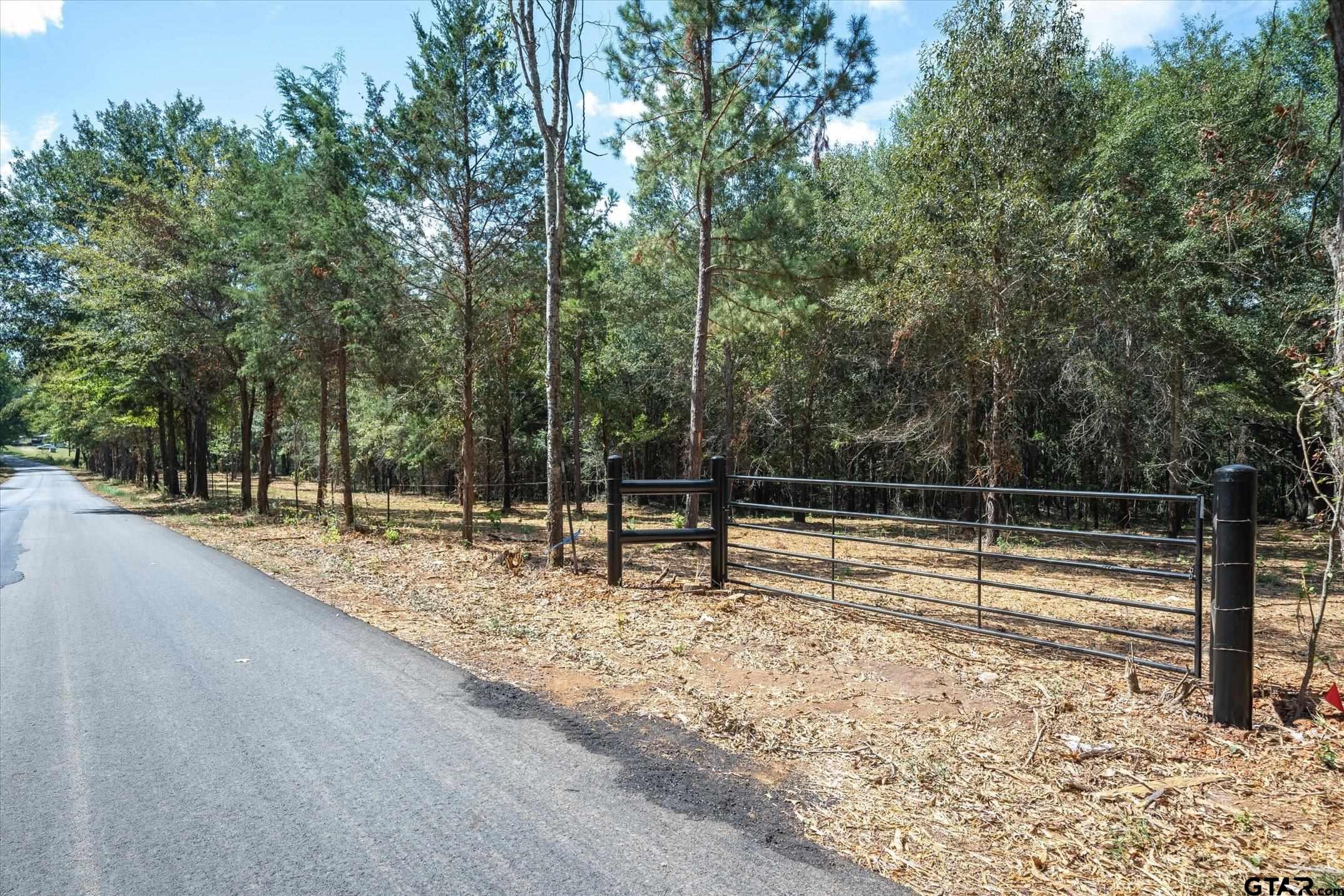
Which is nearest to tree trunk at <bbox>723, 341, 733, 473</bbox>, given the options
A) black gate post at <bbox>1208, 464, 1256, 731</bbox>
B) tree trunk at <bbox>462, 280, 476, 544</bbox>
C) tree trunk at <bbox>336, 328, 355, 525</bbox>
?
tree trunk at <bbox>462, 280, 476, 544</bbox>

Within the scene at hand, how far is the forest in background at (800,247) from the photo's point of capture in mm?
11805

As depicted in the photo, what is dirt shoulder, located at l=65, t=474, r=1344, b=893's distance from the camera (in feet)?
8.79

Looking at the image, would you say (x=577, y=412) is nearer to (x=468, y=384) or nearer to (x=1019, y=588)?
(x=468, y=384)

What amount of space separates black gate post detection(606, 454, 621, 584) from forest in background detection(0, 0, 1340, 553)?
5.26 feet

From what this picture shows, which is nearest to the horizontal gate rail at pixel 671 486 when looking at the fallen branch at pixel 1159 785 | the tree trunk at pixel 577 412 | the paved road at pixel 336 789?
the paved road at pixel 336 789

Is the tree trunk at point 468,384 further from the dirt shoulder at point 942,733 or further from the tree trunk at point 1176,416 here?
the tree trunk at point 1176,416

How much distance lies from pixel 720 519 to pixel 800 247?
8.50m

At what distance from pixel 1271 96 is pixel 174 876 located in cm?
1941

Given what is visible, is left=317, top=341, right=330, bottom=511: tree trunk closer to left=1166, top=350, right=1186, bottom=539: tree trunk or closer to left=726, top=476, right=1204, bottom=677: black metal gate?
left=726, top=476, right=1204, bottom=677: black metal gate

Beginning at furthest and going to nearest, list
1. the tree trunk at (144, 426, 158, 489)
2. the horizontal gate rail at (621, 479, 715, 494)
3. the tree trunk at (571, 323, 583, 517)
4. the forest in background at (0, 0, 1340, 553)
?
the tree trunk at (144, 426, 158, 489), the tree trunk at (571, 323, 583, 517), the forest in background at (0, 0, 1340, 553), the horizontal gate rail at (621, 479, 715, 494)

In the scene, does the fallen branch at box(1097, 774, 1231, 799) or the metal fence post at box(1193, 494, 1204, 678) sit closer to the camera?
the fallen branch at box(1097, 774, 1231, 799)

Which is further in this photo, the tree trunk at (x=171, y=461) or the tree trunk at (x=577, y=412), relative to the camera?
the tree trunk at (x=171, y=461)

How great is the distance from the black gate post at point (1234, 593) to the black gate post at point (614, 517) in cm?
482

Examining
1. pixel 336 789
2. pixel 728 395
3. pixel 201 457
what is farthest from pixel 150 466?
pixel 336 789
